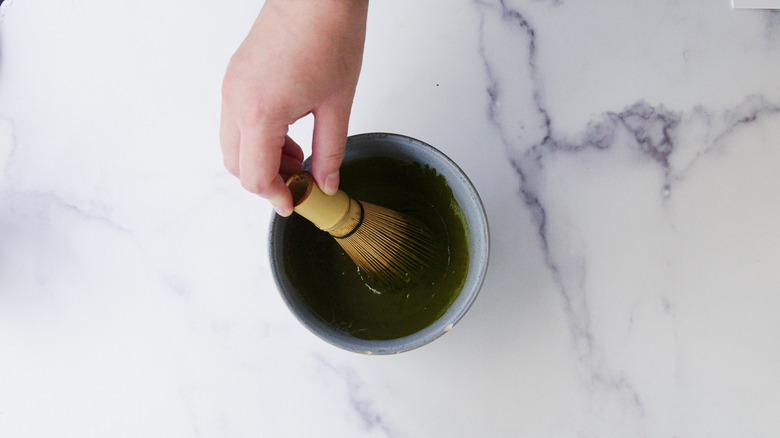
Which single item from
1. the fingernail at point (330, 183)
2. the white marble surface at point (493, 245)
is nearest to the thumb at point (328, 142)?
the fingernail at point (330, 183)

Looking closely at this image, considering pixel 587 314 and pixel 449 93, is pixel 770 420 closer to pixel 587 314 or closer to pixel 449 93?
pixel 587 314

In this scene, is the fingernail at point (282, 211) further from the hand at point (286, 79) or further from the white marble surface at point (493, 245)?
the white marble surface at point (493, 245)

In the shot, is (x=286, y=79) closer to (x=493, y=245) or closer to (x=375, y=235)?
(x=375, y=235)

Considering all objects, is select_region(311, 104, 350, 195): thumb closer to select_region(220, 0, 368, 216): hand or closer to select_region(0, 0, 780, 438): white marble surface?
select_region(220, 0, 368, 216): hand

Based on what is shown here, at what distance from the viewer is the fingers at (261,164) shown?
0.47 meters

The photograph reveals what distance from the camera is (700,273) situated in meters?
0.61

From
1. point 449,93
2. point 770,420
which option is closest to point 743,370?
point 770,420

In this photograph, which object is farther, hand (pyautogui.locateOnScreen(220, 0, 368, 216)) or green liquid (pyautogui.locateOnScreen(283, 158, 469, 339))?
green liquid (pyautogui.locateOnScreen(283, 158, 469, 339))

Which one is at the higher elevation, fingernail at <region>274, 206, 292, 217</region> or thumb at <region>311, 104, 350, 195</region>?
thumb at <region>311, 104, 350, 195</region>

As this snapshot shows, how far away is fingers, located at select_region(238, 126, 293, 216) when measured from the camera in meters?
0.47

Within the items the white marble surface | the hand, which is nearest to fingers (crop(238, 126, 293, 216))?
the hand

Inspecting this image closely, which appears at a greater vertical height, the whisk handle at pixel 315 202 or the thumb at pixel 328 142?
the thumb at pixel 328 142

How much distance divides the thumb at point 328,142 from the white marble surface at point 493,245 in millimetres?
160

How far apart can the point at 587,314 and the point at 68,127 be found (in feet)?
2.05
